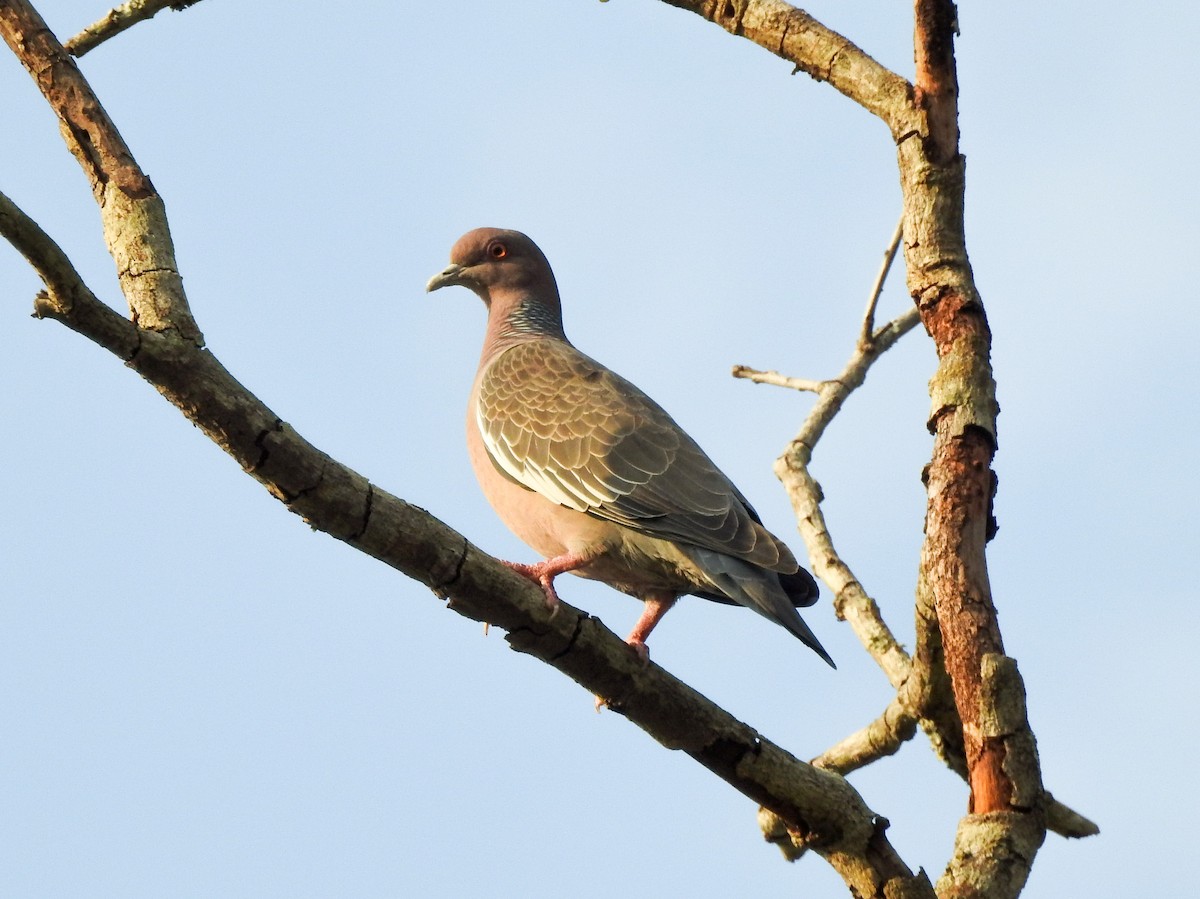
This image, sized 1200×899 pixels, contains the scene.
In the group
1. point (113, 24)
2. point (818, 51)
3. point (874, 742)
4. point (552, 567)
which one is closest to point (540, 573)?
point (552, 567)

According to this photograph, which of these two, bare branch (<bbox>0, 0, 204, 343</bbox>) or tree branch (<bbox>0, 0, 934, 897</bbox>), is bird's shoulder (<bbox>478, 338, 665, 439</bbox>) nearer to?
tree branch (<bbox>0, 0, 934, 897</bbox>)

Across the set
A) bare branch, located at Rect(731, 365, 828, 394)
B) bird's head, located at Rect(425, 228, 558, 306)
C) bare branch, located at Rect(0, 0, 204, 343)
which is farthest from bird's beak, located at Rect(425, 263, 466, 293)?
bare branch, located at Rect(0, 0, 204, 343)

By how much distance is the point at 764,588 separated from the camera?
5211mm

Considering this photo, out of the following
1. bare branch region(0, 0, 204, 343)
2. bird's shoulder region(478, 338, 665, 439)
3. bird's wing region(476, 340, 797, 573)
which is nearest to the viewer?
bare branch region(0, 0, 204, 343)

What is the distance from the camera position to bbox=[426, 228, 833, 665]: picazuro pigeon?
5398mm

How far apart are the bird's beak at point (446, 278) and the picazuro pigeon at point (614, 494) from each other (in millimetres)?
912

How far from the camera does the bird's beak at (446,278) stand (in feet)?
25.5

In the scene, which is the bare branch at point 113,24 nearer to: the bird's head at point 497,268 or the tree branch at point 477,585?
the tree branch at point 477,585

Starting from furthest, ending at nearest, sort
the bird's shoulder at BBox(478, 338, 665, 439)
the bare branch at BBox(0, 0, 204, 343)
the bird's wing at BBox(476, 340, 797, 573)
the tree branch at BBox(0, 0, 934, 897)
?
the bird's shoulder at BBox(478, 338, 665, 439)
the bird's wing at BBox(476, 340, 797, 573)
the bare branch at BBox(0, 0, 204, 343)
the tree branch at BBox(0, 0, 934, 897)

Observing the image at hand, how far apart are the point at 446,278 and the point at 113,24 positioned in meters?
2.98

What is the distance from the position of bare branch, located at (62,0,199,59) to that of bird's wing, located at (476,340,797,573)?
225cm

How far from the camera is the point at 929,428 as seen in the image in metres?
4.23

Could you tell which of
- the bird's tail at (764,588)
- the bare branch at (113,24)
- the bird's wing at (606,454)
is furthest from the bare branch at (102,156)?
the bird's tail at (764,588)

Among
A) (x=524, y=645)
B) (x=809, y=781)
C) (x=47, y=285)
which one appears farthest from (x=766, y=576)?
(x=47, y=285)
